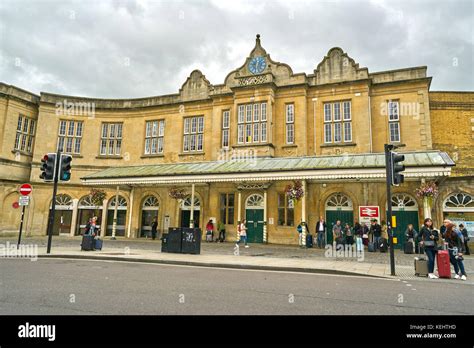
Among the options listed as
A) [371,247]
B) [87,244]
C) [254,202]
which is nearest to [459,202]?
[371,247]

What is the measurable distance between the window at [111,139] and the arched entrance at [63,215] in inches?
187

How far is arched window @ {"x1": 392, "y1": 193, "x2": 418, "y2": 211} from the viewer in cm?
1909

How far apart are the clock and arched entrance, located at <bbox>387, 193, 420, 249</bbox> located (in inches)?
488

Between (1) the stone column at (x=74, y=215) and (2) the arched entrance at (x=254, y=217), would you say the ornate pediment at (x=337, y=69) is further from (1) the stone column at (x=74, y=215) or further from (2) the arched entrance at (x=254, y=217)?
(1) the stone column at (x=74, y=215)

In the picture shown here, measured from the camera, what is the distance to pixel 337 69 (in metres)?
22.0

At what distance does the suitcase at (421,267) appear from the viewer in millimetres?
10070

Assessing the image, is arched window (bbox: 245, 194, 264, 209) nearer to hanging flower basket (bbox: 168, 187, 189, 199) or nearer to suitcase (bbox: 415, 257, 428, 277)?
hanging flower basket (bbox: 168, 187, 189, 199)

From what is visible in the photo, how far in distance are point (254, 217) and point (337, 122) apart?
27.7 ft

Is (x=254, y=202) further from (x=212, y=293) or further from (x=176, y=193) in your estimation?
(x=212, y=293)

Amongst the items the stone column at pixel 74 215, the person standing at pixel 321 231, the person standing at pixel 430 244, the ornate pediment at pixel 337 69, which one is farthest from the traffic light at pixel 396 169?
the stone column at pixel 74 215

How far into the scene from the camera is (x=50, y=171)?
45.4 ft
